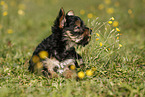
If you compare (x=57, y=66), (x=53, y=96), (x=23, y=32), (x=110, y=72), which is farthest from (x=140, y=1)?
(x=53, y=96)

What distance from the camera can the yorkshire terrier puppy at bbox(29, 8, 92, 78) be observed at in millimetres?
Answer: 3410

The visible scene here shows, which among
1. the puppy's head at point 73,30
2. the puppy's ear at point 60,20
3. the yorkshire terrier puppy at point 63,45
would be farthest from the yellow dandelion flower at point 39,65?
the puppy's ear at point 60,20

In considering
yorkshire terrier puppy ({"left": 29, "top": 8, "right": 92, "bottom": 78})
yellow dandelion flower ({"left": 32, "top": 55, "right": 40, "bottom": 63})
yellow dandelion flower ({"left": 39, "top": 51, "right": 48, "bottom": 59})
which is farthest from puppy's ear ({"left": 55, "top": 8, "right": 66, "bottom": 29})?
yellow dandelion flower ({"left": 32, "top": 55, "right": 40, "bottom": 63})

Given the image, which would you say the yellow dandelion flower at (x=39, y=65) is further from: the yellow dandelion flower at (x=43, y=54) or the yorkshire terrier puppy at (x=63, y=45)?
the yellow dandelion flower at (x=43, y=54)

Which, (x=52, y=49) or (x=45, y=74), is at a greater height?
(x=52, y=49)

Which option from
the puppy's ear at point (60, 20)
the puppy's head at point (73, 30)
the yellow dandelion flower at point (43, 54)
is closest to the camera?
the puppy's ear at point (60, 20)

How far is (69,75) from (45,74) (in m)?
0.51

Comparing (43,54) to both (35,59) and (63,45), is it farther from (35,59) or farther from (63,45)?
(63,45)

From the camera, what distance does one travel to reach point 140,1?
9359 mm

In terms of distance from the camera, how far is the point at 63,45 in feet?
11.5

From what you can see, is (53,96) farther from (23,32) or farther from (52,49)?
(23,32)

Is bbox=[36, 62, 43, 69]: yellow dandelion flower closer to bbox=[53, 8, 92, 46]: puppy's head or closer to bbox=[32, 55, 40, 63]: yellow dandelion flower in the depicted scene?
bbox=[32, 55, 40, 63]: yellow dandelion flower

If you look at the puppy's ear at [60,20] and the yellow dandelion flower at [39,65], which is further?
the yellow dandelion flower at [39,65]

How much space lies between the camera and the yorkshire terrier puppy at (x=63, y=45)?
3.41 m
